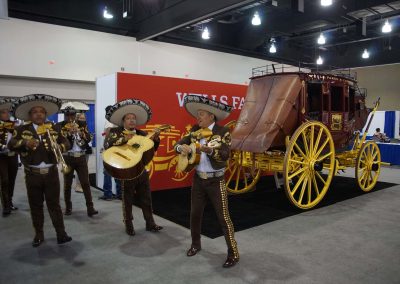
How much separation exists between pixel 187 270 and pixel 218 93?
443 cm

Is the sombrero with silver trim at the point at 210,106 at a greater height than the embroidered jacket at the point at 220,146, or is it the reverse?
the sombrero with silver trim at the point at 210,106

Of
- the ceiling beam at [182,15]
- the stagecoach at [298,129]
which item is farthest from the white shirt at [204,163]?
the ceiling beam at [182,15]

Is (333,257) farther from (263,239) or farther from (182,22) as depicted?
(182,22)

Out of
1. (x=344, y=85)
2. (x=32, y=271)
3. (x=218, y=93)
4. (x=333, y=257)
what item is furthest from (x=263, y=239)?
(x=218, y=93)

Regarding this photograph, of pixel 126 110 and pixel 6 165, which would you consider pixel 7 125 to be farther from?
pixel 126 110

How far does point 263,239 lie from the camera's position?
392 cm

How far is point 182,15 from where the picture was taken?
28.9 ft

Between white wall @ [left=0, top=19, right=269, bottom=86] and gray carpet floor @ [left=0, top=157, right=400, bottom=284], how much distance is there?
643cm

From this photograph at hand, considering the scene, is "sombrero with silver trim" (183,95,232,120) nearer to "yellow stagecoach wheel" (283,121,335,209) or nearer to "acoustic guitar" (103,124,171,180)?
"acoustic guitar" (103,124,171,180)

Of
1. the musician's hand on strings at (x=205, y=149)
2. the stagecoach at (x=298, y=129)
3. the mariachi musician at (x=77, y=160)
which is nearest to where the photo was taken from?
the musician's hand on strings at (x=205, y=149)

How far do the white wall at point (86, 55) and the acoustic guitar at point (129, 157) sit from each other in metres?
7.63

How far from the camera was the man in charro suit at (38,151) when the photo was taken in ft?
11.5

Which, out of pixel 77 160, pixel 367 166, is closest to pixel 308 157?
pixel 367 166

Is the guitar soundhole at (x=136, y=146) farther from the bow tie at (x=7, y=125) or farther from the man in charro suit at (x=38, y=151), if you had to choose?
the bow tie at (x=7, y=125)
